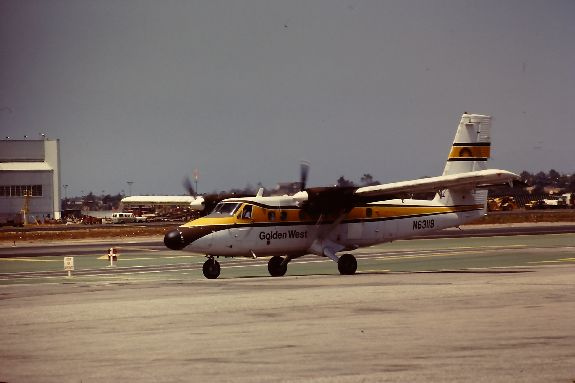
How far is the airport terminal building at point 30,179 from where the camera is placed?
162m

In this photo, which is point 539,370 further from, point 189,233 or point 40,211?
point 40,211

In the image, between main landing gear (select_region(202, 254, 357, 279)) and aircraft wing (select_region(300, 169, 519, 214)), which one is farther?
main landing gear (select_region(202, 254, 357, 279))

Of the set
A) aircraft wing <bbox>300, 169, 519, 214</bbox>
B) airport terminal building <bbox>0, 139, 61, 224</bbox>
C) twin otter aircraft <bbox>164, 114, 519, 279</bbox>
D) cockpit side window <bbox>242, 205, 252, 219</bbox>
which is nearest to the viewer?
aircraft wing <bbox>300, 169, 519, 214</bbox>

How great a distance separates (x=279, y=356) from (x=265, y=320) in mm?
4827

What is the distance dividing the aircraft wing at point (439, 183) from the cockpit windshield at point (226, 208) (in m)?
5.11

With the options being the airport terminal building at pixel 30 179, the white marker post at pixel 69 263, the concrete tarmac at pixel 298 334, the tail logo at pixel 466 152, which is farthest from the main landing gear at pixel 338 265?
the airport terminal building at pixel 30 179

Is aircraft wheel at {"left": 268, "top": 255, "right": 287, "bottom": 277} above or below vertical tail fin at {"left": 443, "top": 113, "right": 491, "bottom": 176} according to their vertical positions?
below

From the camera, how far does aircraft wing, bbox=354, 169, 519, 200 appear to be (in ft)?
110

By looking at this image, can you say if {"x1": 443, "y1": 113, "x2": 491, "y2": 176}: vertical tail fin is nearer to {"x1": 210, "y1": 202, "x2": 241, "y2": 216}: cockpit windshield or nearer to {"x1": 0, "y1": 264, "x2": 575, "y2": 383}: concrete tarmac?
{"x1": 210, "y1": 202, "x2": 241, "y2": 216}: cockpit windshield

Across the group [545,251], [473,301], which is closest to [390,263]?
[545,251]

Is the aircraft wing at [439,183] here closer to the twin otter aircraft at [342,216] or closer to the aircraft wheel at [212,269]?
the twin otter aircraft at [342,216]

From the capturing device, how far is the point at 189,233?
34000 millimetres

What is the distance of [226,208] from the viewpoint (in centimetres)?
3553

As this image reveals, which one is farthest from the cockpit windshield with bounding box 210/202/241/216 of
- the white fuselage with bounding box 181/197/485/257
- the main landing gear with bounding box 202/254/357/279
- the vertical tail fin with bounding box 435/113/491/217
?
the vertical tail fin with bounding box 435/113/491/217
